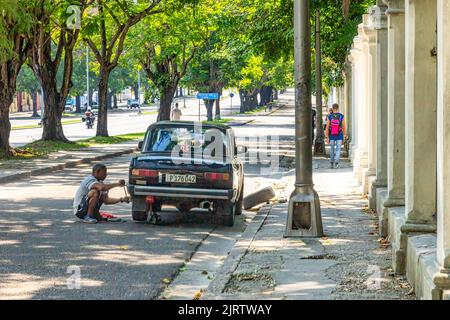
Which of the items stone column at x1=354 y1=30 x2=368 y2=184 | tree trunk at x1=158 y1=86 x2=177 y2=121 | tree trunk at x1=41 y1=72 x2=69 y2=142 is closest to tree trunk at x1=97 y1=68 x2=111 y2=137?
tree trunk at x1=41 y1=72 x2=69 y2=142

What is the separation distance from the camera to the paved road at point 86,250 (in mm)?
10242

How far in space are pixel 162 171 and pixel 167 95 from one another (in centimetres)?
4591

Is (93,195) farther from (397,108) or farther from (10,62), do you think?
(10,62)

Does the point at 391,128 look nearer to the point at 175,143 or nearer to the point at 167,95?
the point at 175,143

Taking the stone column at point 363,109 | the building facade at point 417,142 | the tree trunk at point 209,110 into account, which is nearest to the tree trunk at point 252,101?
the tree trunk at point 209,110

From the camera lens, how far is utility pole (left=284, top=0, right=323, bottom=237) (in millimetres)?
13852

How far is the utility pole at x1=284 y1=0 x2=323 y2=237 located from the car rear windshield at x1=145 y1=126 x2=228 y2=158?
252cm

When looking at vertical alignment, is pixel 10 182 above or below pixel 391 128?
below

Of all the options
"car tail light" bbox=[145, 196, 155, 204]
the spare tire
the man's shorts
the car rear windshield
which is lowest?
the spare tire

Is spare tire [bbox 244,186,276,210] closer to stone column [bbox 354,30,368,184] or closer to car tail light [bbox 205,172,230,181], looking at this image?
stone column [bbox 354,30,368,184]

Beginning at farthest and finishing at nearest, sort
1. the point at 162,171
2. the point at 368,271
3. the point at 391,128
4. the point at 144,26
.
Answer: the point at 144,26 < the point at 162,171 < the point at 391,128 < the point at 368,271

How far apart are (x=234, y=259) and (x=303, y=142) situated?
2605 mm
